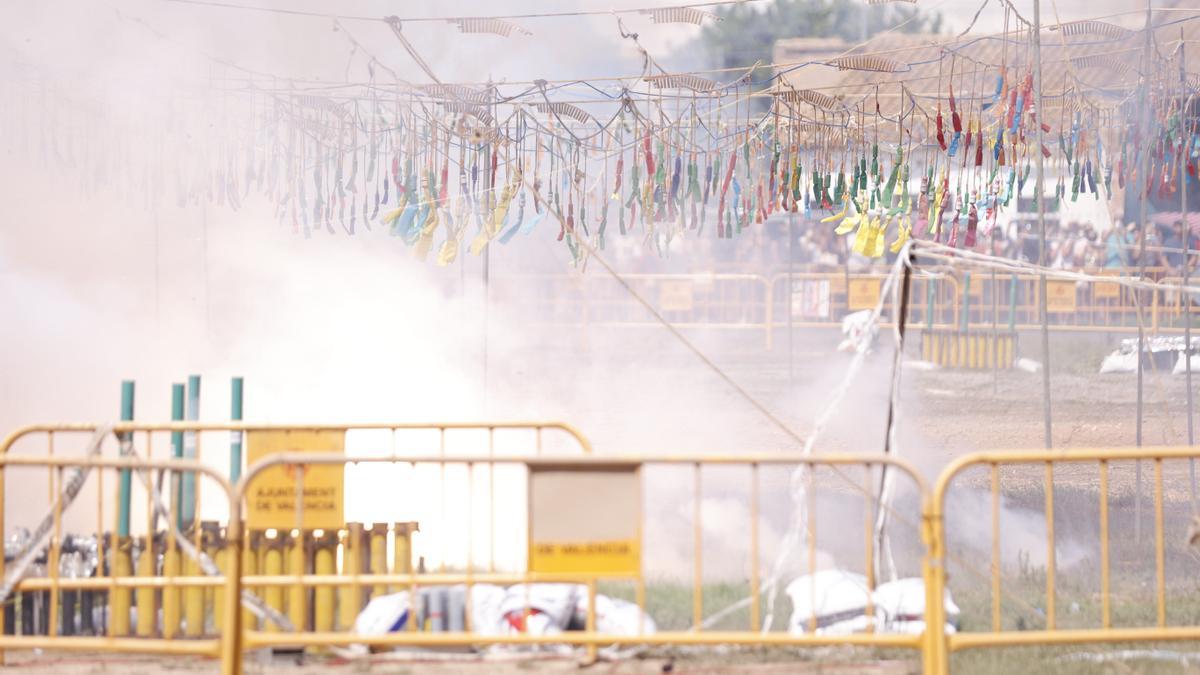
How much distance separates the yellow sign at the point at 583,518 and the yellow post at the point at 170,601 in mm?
1651

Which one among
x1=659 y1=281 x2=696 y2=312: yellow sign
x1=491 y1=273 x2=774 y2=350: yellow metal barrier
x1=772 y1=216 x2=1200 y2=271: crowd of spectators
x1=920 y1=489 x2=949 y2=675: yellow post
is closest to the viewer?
x1=920 y1=489 x2=949 y2=675: yellow post

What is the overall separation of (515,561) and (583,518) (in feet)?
8.82

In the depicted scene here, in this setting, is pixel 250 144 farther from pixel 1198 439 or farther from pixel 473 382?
pixel 1198 439

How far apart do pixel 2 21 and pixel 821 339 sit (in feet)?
39.7

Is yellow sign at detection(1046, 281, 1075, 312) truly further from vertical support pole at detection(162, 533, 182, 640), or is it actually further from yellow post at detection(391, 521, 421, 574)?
vertical support pole at detection(162, 533, 182, 640)

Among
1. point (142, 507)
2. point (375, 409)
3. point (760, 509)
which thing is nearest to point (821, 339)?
point (375, 409)

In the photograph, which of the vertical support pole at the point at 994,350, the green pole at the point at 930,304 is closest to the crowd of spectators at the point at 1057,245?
the green pole at the point at 930,304

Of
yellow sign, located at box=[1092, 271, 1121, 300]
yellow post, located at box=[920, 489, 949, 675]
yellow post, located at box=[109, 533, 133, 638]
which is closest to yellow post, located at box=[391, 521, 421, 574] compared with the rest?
yellow post, located at box=[109, 533, 133, 638]

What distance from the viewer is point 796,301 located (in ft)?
62.2

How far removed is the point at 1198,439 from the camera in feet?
33.0

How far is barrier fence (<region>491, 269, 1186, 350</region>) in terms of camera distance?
17.5 meters

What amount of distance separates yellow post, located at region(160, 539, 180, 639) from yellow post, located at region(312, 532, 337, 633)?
0.56m

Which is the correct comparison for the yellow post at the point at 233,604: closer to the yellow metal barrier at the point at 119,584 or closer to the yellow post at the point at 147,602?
the yellow metal barrier at the point at 119,584

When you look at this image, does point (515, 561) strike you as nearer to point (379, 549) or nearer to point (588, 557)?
point (379, 549)
